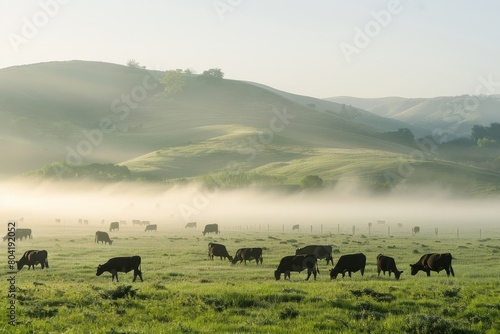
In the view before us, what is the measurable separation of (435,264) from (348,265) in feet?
17.8

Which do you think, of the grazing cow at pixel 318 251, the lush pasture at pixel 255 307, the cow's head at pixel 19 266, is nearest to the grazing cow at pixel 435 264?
the lush pasture at pixel 255 307

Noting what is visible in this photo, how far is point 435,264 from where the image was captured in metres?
34.0

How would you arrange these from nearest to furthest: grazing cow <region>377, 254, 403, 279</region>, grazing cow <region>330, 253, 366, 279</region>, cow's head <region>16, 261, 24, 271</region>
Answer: grazing cow <region>330, 253, 366, 279</region>, grazing cow <region>377, 254, 403, 279</region>, cow's head <region>16, 261, 24, 271</region>

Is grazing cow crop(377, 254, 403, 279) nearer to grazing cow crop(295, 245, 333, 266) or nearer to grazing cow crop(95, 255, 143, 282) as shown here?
grazing cow crop(295, 245, 333, 266)

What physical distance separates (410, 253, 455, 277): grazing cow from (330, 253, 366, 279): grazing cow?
343 centimetres

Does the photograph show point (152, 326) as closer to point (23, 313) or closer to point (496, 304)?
point (23, 313)

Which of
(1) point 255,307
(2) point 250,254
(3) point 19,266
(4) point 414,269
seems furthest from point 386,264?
(3) point 19,266

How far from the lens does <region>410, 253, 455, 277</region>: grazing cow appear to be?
33.6m

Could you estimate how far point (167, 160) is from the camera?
632 feet

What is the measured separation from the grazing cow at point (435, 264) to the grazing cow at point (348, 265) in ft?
11.3

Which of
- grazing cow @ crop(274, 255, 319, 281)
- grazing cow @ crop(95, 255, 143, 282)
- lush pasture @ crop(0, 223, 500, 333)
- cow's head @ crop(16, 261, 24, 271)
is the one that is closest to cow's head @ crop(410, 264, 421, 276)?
lush pasture @ crop(0, 223, 500, 333)

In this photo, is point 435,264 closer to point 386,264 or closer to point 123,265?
point 386,264

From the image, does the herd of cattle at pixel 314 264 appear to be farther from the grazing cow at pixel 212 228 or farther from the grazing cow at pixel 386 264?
the grazing cow at pixel 212 228

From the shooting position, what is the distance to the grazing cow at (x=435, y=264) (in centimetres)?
3356
